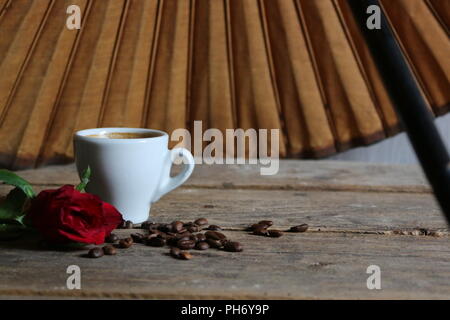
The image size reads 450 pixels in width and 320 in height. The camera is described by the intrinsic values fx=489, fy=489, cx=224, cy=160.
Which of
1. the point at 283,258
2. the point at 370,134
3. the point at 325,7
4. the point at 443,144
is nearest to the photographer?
the point at 443,144

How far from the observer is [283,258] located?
0.61 m

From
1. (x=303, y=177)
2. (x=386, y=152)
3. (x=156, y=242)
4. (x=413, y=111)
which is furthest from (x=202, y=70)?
(x=413, y=111)

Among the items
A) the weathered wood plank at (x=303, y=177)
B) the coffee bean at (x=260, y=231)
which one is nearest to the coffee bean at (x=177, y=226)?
the coffee bean at (x=260, y=231)

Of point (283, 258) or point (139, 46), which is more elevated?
point (139, 46)

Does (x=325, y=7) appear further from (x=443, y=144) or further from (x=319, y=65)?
(x=443, y=144)

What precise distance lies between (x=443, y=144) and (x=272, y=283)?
0.33 meters

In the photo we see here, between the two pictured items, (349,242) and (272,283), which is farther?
(349,242)

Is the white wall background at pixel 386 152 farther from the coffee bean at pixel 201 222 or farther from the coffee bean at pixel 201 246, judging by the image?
the coffee bean at pixel 201 246

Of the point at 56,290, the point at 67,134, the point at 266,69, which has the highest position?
the point at 266,69

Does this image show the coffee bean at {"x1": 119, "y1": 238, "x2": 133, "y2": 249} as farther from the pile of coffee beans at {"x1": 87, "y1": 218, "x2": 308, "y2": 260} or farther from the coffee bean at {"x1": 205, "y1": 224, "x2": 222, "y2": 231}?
the coffee bean at {"x1": 205, "y1": 224, "x2": 222, "y2": 231}

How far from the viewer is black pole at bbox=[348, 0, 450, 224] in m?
0.23

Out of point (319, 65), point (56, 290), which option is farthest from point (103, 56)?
point (56, 290)

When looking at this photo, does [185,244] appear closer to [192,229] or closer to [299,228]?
[192,229]

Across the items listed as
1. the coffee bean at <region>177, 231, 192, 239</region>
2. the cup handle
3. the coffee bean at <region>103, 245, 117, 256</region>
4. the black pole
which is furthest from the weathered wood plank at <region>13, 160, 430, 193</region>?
the black pole
